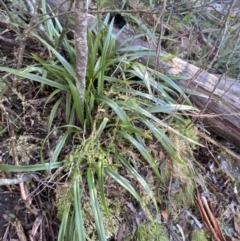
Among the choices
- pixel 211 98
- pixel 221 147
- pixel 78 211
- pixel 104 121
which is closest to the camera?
pixel 78 211

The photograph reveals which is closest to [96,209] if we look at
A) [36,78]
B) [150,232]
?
[150,232]

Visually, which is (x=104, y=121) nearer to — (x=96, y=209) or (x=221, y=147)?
(x=96, y=209)

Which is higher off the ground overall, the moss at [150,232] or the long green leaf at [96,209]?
the long green leaf at [96,209]

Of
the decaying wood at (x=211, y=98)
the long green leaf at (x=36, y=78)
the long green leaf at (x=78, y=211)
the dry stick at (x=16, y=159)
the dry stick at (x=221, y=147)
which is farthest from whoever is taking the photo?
the dry stick at (x=221, y=147)

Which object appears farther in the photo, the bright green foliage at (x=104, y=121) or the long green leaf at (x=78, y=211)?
the bright green foliage at (x=104, y=121)

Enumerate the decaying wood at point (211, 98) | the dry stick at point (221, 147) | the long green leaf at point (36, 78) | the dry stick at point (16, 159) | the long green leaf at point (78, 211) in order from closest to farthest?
the long green leaf at point (78, 211), the dry stick at point (16, 159), the long green leaf at point (36, 78), the decaying wood at point (211, 98), the dry stick at point (221, 147)

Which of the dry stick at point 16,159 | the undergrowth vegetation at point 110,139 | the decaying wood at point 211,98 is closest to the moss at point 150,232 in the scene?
the undergrowth vegetation at point 110,139

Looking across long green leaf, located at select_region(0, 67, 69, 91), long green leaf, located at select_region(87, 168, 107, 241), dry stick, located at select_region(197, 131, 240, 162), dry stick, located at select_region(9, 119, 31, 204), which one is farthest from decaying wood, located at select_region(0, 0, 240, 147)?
long green leaf, located at select_region(87, 168, 107, 241)

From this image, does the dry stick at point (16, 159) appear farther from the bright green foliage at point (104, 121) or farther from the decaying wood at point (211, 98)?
the decaying wood at point (211, 98)

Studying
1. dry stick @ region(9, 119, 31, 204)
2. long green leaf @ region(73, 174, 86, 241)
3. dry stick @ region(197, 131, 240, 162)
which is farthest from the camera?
dry stick @ region(197, 131, 240, 162)

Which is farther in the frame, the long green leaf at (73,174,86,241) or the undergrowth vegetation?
the undergrowth vegetation

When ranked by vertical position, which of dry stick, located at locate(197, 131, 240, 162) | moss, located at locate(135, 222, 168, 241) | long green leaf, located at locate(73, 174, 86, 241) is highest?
long green leaf, located at locate(73, 174, 86, 241)

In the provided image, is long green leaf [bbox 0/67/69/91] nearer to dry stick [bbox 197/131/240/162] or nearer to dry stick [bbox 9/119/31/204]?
dry stick [bbox 9/119/31/204]

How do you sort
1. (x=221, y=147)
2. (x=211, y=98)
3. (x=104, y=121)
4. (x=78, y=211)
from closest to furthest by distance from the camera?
(x=78, y=211) → (x=104, y=121) → (x=211, y=98) → (x=221, y=147)
